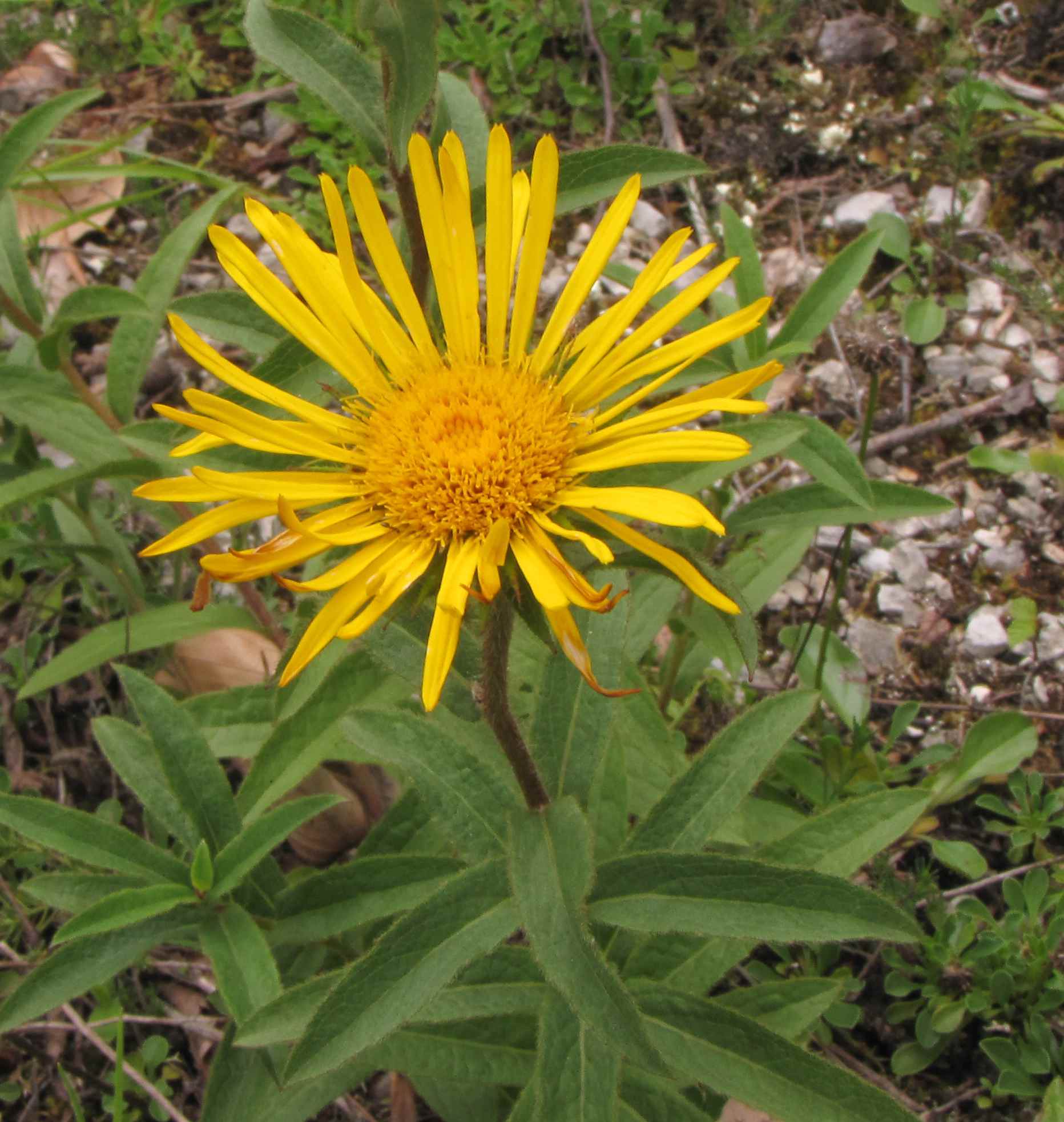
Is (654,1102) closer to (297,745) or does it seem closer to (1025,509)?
(297,745)

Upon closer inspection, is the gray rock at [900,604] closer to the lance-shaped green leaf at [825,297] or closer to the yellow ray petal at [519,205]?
the lance-shaped green leaf at [825,297]

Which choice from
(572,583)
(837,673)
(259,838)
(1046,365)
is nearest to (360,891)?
(259,838)

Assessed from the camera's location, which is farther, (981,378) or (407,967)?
(981,378)

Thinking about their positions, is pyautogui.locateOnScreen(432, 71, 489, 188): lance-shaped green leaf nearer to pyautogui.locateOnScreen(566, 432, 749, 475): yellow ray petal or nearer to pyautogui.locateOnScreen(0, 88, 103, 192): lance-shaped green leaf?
pyautogui.locateOnScreen(566, 432, 749, 475): yellow ray petal

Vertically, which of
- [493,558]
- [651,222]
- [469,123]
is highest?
[469,123]

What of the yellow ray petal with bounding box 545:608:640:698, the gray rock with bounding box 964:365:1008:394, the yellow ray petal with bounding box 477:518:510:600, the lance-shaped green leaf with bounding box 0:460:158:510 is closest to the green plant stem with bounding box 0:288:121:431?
the lance-shaped green leaf with bounding box 0:460:158:510

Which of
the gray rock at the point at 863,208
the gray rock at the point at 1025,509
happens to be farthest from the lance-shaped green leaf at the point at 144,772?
the gray rock at the point at 863,208
